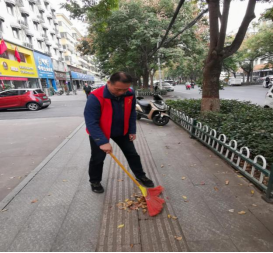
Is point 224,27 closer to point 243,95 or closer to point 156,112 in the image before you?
point 156,112

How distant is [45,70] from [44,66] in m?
0.56

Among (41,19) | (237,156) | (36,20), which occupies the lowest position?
(237,156)

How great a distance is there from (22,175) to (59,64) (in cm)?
3474

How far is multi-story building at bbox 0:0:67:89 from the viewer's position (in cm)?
1922

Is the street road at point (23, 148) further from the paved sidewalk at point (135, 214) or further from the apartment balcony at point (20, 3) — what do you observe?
the apartment balcony at point (20, 3)

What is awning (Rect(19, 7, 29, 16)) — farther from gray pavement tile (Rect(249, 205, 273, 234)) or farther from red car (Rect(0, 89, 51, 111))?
gray pavement tile (Rect(249, 205, 273, 234))

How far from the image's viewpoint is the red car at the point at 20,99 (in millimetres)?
A: 11337

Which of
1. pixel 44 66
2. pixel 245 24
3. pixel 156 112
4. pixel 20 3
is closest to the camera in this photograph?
pixel 245 24

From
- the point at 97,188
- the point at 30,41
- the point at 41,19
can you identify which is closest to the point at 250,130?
the point at 97,188

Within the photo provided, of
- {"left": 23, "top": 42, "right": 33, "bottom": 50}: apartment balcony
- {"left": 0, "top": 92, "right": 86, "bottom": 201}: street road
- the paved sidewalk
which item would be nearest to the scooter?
{"left": 0, "top": 92, "right": 86, "bottom": 201}: street road

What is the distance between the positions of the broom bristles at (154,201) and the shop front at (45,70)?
2690 cm

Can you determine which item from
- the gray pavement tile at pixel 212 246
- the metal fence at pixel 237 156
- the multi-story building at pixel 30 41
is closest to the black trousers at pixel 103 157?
the gray pavement tile at pixel 212 246

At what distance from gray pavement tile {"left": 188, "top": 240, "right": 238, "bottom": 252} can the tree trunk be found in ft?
13.9

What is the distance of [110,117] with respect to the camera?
2.19 m
